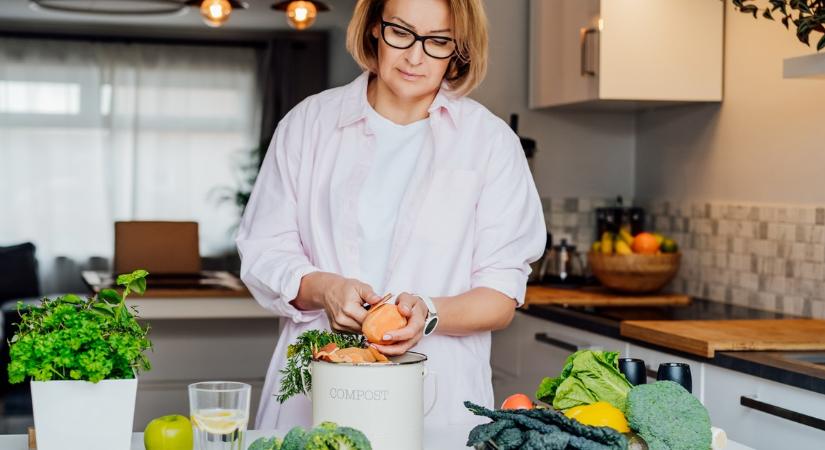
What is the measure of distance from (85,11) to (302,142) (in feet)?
19.3

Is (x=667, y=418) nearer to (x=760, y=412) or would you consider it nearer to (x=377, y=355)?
(x=377, y=355)

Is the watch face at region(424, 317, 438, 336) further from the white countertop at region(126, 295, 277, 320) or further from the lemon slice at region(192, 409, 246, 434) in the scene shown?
the white countertop at region(126, 295, 277, 320)

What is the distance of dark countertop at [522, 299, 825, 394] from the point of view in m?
2.14

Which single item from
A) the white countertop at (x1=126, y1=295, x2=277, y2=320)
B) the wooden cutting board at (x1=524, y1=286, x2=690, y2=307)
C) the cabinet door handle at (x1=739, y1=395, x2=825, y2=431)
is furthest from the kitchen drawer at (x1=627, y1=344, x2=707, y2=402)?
the white countertop at (x1=126, y1=295, x2=277, y2=320)

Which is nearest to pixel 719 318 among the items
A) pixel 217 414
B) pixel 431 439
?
pixel 431 439

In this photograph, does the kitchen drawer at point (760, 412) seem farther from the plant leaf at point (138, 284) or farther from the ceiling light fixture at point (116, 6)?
the ceiling light fixture at point (116, 6)

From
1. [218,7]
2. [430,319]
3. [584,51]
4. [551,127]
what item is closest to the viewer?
[430,319]

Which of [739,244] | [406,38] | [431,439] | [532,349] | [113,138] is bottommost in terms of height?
[532,349]

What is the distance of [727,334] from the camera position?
256 cm

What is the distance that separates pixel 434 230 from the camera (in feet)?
6.07

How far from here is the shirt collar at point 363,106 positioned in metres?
1.90

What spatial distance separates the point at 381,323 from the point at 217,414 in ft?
1.10

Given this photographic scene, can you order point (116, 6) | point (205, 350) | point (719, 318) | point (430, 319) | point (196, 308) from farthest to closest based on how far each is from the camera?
1. point (116, 6)
2. point (205, 350)
3. point (196, 308)
4. point (719, 318)
5. point (430, 319)

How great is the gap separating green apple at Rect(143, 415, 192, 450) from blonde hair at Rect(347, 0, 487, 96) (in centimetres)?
84
